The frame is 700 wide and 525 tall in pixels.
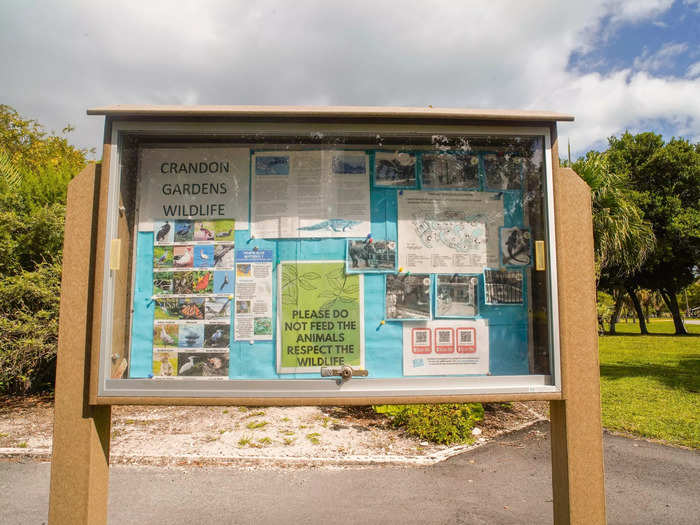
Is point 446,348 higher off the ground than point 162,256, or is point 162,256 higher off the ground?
point 162,256

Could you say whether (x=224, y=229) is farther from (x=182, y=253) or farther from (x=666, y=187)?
(x=666, y=187)

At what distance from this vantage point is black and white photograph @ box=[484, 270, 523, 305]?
2160 mm

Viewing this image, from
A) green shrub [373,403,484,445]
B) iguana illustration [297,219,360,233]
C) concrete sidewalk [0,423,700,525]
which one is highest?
iguana illustration [297,219,360,233]

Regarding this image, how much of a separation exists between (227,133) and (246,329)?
94 cm

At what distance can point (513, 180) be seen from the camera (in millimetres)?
2207

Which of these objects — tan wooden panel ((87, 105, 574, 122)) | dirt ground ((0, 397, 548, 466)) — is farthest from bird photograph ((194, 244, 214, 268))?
dirt ground ((0, 397, 548, 466))

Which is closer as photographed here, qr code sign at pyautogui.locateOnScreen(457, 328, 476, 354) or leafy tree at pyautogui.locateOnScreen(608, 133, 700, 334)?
qr code sign at pyautogui.locateOnScreen(457, 328, 476, 354)

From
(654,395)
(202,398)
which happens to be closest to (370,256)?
(202,398)

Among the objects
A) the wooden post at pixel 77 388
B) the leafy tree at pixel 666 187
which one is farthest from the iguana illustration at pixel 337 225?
the leafy tree at pixel 666 187

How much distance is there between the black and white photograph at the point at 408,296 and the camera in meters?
2.17

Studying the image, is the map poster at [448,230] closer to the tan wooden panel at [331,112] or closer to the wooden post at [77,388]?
the tan wooden panel at [331,112]

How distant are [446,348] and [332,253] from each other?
72 cm

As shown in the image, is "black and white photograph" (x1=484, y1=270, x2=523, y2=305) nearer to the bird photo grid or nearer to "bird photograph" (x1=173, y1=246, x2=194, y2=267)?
the bird photo grid

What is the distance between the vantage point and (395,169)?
222 cm
